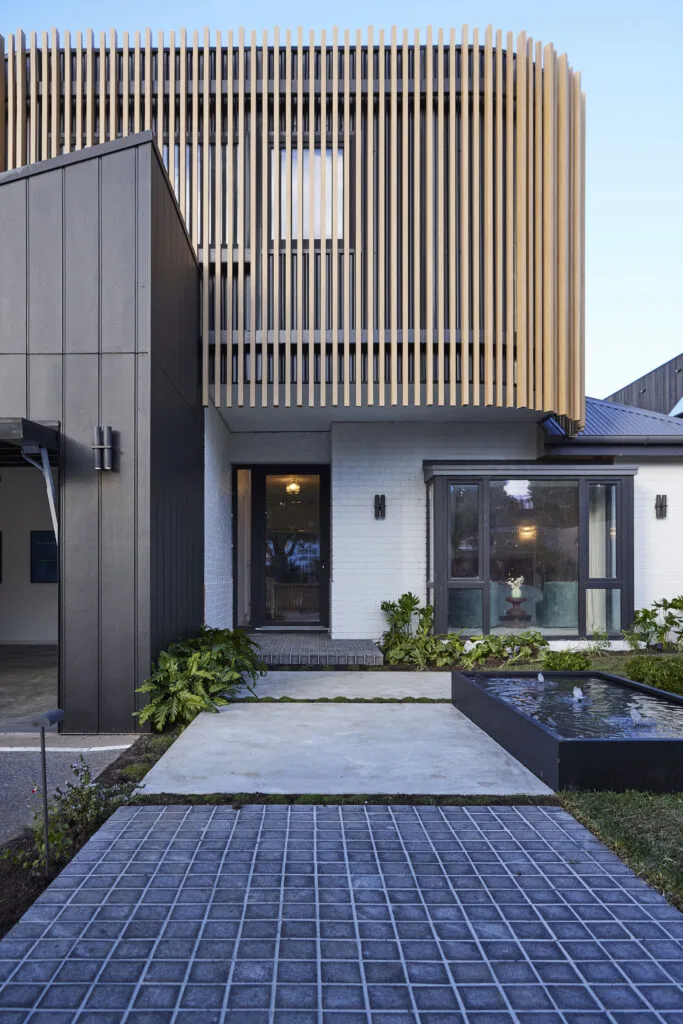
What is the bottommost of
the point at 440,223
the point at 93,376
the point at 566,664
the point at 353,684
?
the point at 353,684

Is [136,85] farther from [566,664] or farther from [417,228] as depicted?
[566,664]

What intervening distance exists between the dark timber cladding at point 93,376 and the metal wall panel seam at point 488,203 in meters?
4.06

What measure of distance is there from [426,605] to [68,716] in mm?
5217

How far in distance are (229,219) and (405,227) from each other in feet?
6.71

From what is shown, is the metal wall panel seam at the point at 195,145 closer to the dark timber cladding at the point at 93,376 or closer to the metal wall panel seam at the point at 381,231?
the metal wall panel seam at the point at 381,231

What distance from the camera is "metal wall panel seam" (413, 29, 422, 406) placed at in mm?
8289

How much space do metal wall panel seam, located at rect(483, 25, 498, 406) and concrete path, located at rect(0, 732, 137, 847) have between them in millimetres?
5464

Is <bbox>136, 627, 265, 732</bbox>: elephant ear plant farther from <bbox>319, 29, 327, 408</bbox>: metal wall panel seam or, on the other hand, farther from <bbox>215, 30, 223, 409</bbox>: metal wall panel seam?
<bbox>319, 29, 327, 408</bbox>: metal wall panel seam

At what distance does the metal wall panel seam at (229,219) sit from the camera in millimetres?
8297

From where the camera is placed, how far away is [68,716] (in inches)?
215

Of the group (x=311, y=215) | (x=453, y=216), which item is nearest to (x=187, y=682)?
(x=311, y=215)

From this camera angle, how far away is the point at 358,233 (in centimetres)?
834

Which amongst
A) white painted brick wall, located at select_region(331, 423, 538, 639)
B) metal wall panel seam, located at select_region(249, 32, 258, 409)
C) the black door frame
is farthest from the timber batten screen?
the black door frame

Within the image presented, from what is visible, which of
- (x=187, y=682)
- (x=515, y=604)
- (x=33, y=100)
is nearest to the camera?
(x=187, y=682)
